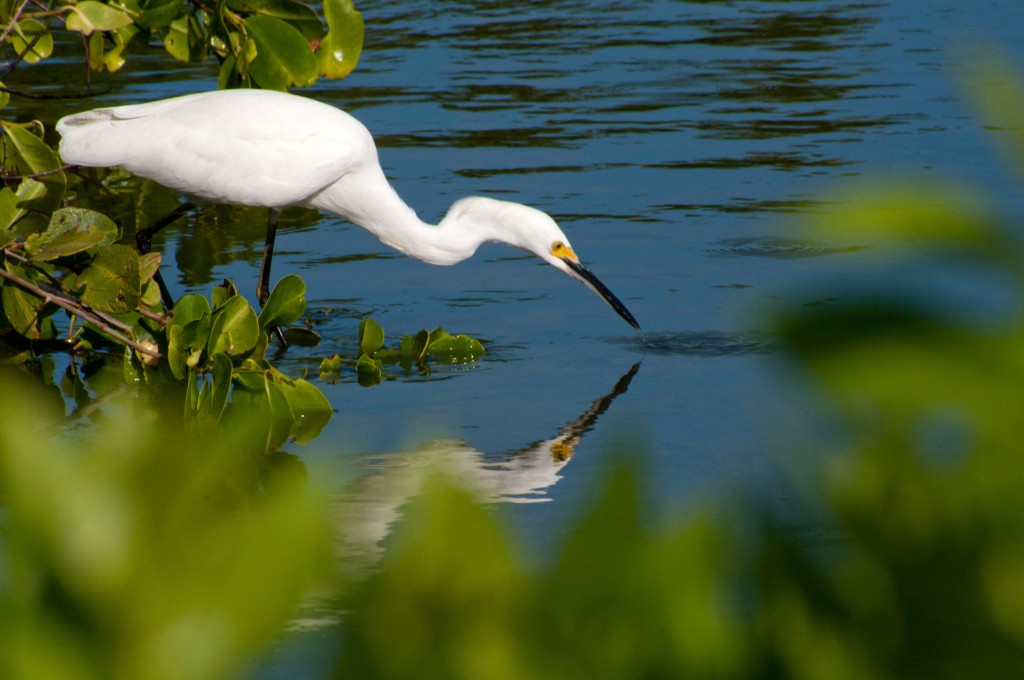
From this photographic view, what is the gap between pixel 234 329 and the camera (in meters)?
4.33

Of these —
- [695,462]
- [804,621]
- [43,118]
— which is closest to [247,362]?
[695,462]

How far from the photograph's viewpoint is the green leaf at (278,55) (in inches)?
219

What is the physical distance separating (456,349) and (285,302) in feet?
3.37

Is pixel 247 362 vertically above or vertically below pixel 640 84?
above

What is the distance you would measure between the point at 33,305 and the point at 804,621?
178 inches

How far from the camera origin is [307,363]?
5664mm

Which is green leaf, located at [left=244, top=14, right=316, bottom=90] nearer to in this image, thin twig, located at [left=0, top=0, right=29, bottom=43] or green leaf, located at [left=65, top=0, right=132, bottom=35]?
green leaf, located at [left=65, top=0, right=132, bottom=35]

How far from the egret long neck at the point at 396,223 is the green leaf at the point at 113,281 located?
65.5 inches

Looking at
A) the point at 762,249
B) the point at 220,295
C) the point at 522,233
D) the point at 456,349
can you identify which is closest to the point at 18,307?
the point at 220,295

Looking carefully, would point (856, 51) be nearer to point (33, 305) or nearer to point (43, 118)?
point (43, 118)

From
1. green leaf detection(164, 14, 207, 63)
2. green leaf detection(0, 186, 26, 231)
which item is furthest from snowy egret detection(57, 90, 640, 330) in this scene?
green leaf detection(0, 186, 26, 231)

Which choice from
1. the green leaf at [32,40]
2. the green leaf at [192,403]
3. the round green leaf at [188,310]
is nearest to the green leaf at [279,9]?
the green leaf at [32,40]

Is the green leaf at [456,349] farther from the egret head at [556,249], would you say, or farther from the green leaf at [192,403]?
the green leaf at [192,403]

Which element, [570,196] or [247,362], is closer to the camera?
[247,362]
